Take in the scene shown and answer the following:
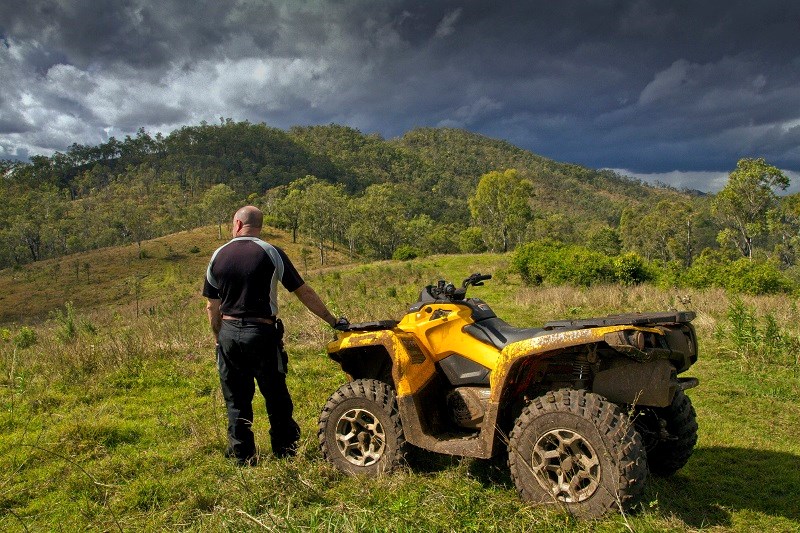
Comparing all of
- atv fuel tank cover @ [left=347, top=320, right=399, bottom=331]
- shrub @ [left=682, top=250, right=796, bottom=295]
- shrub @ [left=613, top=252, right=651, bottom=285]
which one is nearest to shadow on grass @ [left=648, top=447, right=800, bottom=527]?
atv fuel tank cover @ [left=347, top=320, right=399, bottom=331]

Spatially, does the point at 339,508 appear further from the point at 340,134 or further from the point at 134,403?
the point at 340,134

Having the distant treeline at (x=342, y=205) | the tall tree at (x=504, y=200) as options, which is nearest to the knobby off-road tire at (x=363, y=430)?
the distant treeline at (x=342, y=205)

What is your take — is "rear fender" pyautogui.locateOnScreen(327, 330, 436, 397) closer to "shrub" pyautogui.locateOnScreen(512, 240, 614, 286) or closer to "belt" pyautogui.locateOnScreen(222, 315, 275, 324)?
"belt" pyautogui.locateOnScreen(222, 315, 275, 324)

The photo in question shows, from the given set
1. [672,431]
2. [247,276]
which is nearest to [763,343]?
[672,431]

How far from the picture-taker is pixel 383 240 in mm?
73188

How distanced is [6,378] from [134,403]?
2.09m

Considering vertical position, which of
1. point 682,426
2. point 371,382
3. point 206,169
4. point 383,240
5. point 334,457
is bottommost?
point 334,457

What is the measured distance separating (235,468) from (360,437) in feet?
3.40

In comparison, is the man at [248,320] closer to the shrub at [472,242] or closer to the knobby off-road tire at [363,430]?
the knobby off-road tire at [363,430]

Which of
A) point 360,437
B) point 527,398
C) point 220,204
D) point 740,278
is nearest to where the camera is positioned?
point 527,398

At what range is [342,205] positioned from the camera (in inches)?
2889

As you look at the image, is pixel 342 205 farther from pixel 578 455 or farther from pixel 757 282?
pixel 578 455

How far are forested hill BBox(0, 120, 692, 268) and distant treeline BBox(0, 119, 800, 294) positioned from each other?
323mm

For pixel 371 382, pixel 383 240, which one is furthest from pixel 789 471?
pixel 383 240
